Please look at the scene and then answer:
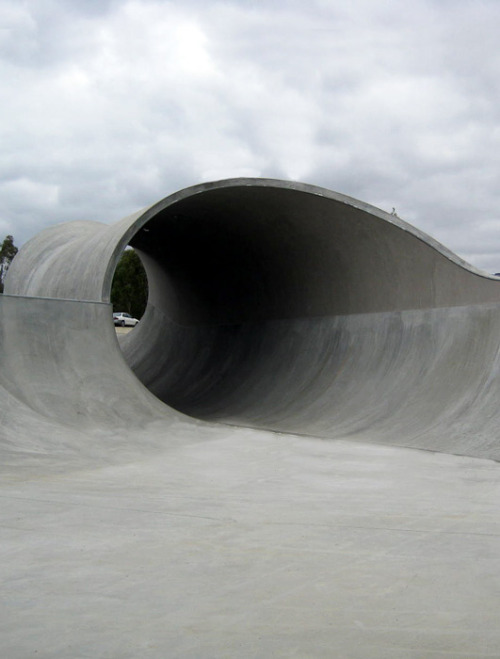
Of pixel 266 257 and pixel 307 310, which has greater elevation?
pixel 266 257

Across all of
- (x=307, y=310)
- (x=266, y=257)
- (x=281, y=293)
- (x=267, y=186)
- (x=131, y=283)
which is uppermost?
(x=131, y=283)

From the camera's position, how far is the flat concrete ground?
122 inches

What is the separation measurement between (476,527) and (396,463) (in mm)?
2915

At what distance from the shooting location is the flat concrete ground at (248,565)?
310 cm

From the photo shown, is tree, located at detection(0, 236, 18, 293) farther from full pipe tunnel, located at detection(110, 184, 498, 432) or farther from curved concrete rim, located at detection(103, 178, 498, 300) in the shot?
curved concrete rim, located at detection(103, 178, 498, 300)

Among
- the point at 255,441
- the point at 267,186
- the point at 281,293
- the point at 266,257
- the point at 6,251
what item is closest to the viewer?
the point at 255,441

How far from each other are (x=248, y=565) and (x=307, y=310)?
1062 centimetres

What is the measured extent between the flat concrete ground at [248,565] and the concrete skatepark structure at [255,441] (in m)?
0.02

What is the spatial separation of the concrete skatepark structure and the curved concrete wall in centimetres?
5

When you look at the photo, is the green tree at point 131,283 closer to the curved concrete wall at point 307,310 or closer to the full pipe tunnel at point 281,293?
the full pipe tunnel at point 281,293

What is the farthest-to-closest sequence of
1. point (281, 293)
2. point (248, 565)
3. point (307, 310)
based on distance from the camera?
point (281, 293) → point (307, 310) → point (248, 565)

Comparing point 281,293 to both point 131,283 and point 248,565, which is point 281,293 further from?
point 131,283

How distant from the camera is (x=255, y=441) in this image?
9.87 m

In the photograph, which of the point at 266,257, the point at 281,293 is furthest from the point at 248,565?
the point at 281,293
